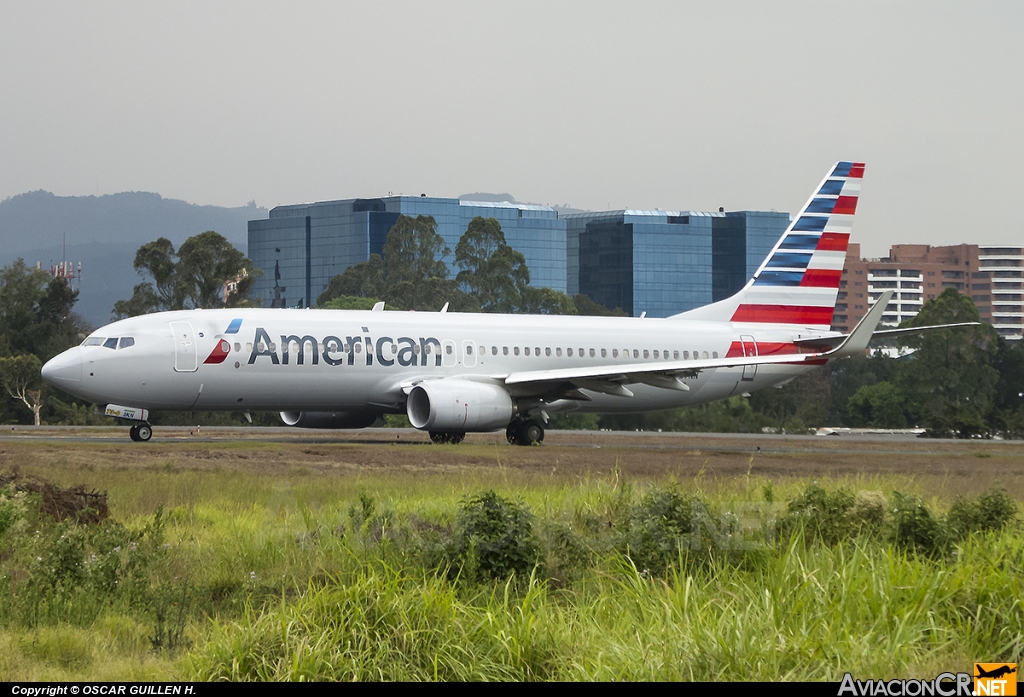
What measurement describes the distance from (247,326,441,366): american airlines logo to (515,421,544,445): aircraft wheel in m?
2.89

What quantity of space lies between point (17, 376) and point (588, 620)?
5326cm

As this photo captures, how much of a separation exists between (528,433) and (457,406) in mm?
3338

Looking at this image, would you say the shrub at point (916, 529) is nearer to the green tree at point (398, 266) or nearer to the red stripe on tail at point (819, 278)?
the red stripe on tail at point (819, 278)

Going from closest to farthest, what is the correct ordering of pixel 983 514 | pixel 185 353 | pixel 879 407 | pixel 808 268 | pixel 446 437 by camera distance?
1. pixel 983 514
2. pixel 185 353
3. pixel 446 437
4. pixel 808 268
5. pixel 879 407

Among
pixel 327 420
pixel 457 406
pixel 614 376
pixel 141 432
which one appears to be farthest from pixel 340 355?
pixel 614 376

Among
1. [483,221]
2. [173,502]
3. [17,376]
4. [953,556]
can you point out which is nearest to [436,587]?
[953,556]

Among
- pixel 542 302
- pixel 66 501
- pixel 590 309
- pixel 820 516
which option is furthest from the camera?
pixel 590 309

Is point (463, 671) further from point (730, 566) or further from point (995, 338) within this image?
point (995, 338)

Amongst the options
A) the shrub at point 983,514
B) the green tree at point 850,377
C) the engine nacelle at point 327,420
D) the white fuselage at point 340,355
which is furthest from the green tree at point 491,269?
the shrub at point 983,514

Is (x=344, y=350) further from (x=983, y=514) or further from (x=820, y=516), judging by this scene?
(x=983, y=514)

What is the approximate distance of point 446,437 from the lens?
32781 mm

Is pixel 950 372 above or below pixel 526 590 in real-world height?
below

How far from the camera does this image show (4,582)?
10.3 metres

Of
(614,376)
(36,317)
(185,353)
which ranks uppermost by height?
(36,317)
